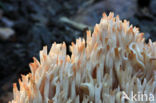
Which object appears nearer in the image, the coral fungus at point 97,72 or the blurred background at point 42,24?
the coral fungus at point 97,72

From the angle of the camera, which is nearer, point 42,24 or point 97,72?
point 97,72

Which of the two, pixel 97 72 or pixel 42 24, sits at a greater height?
pixel 42 24

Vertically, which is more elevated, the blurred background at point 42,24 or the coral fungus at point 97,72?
the blurred background at point 42,24

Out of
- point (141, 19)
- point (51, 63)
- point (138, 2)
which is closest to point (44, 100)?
point (51, 63)

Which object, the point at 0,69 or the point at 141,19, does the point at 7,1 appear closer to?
the point at 0,69

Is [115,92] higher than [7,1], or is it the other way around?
[7,1]
